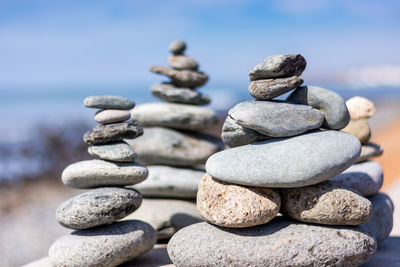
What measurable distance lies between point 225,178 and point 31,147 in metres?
8.81

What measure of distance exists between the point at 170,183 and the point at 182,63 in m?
1.83

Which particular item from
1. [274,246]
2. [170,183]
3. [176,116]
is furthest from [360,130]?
[170,183]

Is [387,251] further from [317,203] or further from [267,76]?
[267,76]

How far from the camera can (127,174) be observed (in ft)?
14.1

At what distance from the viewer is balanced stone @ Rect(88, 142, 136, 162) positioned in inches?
168

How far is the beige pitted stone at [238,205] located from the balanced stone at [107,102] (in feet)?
4.73

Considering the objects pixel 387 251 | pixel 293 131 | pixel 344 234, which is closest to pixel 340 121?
pixel 293 131

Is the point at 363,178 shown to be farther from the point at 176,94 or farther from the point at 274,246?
the point at 176,94

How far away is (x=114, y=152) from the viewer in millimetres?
4273

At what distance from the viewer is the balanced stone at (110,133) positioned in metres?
4.28

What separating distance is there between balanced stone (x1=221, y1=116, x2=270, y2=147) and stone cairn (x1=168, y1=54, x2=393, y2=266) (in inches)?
0.5

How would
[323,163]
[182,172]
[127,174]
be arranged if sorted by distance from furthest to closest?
[182,172]
[127,174]
[323,163]

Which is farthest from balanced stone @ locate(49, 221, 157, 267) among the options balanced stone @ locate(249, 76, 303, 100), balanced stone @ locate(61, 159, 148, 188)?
balanced stone @ locate(249, 76, 303, 100)

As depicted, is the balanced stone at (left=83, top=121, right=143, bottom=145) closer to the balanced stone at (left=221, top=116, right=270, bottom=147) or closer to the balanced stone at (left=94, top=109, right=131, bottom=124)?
the balanced stone at (left=94, top=109, right=131, bottom=124)
